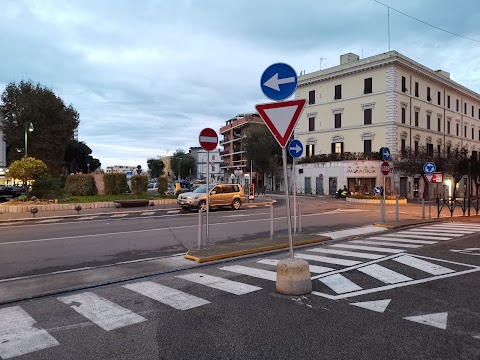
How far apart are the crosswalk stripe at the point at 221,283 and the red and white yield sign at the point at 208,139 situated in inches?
135

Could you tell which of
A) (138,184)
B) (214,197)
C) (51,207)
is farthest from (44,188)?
(214,197)

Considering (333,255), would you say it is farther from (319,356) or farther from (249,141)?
(249,141)

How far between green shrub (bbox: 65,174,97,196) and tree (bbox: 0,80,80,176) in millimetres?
15578

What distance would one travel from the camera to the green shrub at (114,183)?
30.0m

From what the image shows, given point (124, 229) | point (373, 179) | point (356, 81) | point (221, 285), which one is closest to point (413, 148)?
point (373, 179)

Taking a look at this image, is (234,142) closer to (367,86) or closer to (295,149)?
(367,86)

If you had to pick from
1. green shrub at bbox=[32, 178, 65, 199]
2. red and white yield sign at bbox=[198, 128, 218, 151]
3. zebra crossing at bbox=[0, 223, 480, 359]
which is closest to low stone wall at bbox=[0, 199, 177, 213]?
green shrub at bbox=[32, 178, 65, 199]

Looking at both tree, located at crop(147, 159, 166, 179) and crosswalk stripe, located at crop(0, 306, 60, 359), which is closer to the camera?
crosswalk stripe, located at crop(0, 306, 60, 359)

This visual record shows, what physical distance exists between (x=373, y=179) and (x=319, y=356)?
4328 cm

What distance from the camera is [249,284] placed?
616 cm

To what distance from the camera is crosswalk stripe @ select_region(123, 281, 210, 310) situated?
17.0 ft

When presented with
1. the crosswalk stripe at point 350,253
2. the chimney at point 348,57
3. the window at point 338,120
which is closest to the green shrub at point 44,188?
the crosswalk stripe at point 350,253

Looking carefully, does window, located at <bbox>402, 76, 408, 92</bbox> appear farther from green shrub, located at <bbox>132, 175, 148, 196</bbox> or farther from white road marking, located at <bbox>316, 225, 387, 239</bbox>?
white road marking, located at <bbox>316, 225, 387, 239</bbox>

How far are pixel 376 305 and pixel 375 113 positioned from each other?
4391 cm
